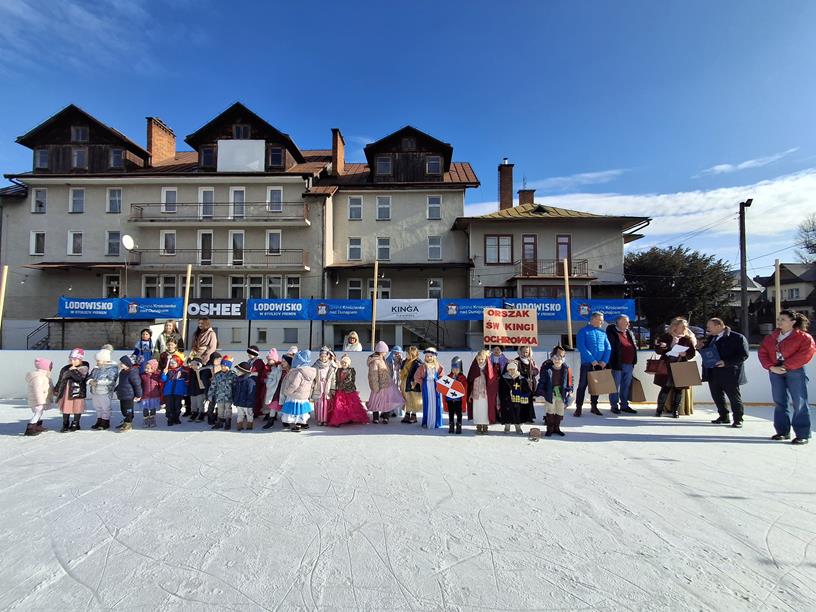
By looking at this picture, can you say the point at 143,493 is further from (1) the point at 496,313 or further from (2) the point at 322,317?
(2) the point at 322,317

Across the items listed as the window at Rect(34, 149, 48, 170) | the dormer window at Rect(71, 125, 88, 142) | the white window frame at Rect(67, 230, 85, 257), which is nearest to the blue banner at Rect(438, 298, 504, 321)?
the white window frame at Rect(67, 230, 85, 257)

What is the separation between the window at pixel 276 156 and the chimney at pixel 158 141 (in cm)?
842

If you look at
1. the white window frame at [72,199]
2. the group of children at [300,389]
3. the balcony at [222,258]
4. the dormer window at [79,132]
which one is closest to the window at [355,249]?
the balcony at [222,258]

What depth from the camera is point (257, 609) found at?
261 centimetres

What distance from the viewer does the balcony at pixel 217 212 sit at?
91.4 feet

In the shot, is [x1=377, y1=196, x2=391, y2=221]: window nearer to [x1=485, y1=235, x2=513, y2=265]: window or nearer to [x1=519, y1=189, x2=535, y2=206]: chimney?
[x1=485, y1=235, x2=513, y2=265]: window

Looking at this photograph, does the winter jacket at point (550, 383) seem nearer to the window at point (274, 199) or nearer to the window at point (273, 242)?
the window at point (273, 242)

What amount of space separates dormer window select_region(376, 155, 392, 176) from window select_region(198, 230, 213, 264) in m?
11.6

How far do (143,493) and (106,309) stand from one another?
19453 mm

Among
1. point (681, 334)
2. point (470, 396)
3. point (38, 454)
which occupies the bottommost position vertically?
point (38, 454)

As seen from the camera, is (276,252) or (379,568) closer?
(379,568)

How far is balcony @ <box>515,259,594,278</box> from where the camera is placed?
87.8ft

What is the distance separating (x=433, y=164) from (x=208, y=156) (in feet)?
47.8

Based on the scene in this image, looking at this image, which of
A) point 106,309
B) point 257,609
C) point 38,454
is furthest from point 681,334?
point 106,309
